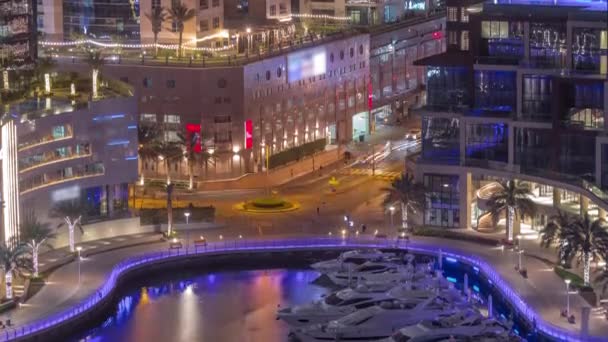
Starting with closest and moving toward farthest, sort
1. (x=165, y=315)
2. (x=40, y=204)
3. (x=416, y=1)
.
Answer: (x=165, y=315) → (x=40, y=204) → (x=416, y=1)

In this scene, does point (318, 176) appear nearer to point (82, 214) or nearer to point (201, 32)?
point (201, 32)

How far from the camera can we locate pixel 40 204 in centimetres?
11938

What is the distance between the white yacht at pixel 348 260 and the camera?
117 meters

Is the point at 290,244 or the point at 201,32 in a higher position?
the point at 201,32

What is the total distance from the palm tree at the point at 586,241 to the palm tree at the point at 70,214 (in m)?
31.0

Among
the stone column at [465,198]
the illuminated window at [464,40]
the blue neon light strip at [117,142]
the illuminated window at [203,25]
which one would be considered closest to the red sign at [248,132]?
the illuminated window at [203,25]

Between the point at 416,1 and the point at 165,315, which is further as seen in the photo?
the point at 416,1

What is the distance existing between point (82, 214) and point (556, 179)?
102ft

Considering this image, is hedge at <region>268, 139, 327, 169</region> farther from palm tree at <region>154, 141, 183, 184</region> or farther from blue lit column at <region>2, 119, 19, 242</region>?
blue lit column at <region>2, 119, 19, 242</region>

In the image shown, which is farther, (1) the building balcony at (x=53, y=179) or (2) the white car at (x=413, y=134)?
(2) the white car at (x=413, y=134)

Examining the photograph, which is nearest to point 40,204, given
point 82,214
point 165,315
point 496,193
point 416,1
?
point 82,214

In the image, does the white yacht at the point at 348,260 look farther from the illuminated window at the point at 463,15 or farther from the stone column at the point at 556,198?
the illuminated window at the point at 463,15

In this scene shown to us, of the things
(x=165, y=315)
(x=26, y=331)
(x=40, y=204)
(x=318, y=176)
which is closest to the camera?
(x=26, y=331)

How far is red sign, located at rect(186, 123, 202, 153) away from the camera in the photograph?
463 feet
